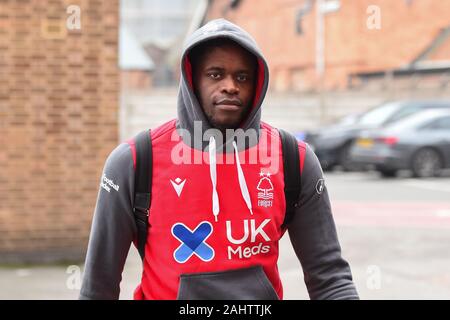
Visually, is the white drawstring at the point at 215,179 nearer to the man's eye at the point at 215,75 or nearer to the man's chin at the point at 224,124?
the man's chin at the point at 224,124

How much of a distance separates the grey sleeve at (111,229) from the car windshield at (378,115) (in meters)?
18.9

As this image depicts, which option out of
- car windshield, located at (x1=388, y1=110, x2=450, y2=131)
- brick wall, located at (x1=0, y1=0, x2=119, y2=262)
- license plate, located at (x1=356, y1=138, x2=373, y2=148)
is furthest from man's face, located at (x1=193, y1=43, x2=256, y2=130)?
car windshield, located at (x1=388, y1=110, x2=450, y2=131)

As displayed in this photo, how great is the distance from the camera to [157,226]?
2.51 m

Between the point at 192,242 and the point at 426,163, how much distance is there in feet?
58.1

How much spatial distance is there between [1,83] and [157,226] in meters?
6.27

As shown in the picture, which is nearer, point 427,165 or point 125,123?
point 427,165

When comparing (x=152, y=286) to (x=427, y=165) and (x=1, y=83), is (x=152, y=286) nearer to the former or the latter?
(x=1, y=83)

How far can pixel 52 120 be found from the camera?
335 inches

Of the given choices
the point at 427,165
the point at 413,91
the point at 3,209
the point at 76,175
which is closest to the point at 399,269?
the point at 76,175

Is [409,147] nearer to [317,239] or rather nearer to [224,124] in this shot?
[317,239]

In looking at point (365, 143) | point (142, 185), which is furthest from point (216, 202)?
point (365, 143)

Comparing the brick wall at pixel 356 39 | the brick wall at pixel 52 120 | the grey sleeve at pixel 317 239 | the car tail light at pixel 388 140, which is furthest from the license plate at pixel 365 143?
the brick wall at pixel 356 39
